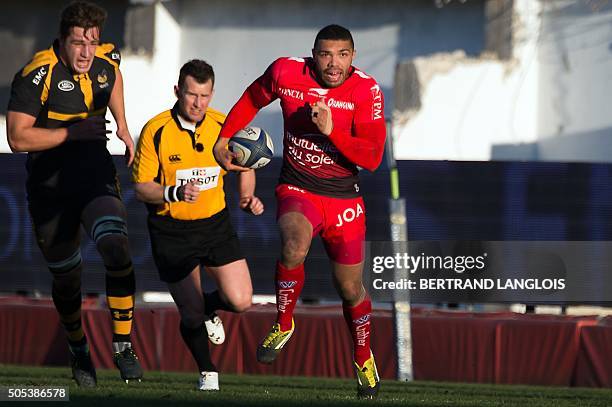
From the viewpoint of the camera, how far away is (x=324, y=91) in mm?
9711

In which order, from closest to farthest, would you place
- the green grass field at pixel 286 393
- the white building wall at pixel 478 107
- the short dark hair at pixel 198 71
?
the green grass field at pixel 286 393, the short dark hair at pixel 198 71, the white building wall at pixel 478 107

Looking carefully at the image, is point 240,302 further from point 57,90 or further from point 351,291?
point 57,90

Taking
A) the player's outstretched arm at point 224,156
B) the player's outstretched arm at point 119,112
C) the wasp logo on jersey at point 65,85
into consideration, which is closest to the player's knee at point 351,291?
the player's outstretched arm at point 224,156

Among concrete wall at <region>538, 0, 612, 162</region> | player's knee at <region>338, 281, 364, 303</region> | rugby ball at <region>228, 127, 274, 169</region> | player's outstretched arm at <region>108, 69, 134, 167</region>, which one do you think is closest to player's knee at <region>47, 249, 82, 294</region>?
player's outstretched arm at <region>108, 69, 134, 167</region>

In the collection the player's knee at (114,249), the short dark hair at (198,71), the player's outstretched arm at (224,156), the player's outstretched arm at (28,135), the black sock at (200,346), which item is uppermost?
the short dark hair at (198,71)

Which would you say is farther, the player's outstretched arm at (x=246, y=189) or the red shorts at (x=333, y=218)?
the player's outstretched arm at (x=246, y=189)

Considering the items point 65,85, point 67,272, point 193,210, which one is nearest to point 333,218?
point 193,210

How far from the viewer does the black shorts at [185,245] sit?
34.7 ft

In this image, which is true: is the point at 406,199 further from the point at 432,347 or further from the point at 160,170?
the point at 160,170

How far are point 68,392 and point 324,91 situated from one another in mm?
2812

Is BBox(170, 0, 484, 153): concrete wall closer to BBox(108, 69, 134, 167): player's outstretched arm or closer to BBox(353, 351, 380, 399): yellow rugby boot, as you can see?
BBox(108, 69, 134, 167): player's outstretched arm

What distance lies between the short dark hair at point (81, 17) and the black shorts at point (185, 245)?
5.92ft

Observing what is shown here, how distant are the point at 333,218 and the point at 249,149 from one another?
80cm

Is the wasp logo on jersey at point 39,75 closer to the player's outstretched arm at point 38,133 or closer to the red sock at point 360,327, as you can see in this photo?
the player's outstretched arm at point 38,133
